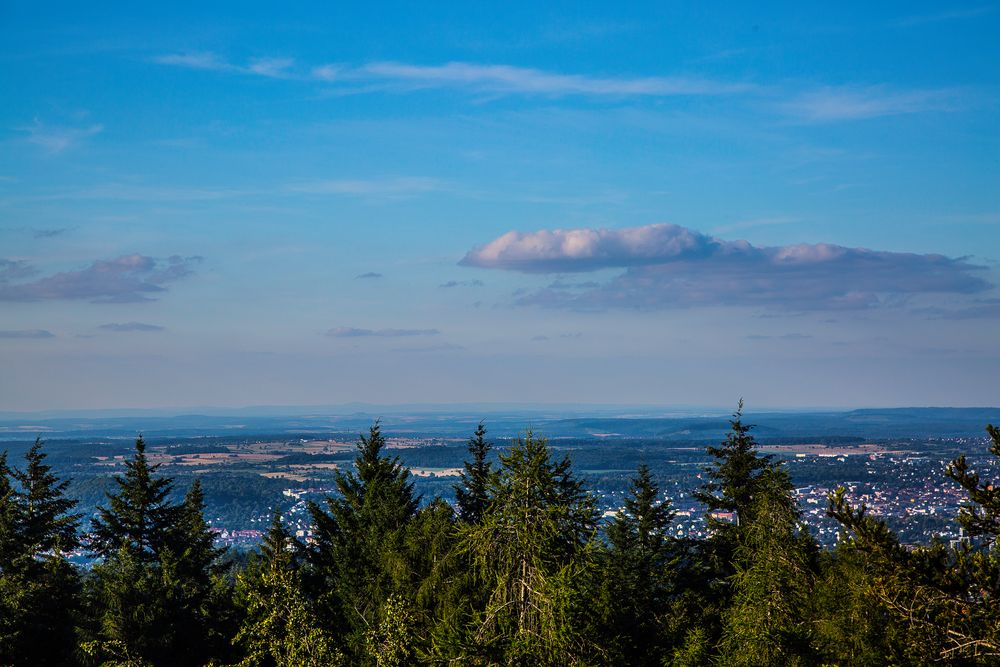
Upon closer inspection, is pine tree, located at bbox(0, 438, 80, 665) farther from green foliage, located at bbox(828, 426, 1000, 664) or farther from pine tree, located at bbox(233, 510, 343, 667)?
green foliage, located at bbox(828, 426, 1000, 664)

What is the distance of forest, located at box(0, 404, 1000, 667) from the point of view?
1773 cm

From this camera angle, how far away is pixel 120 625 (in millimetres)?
33594

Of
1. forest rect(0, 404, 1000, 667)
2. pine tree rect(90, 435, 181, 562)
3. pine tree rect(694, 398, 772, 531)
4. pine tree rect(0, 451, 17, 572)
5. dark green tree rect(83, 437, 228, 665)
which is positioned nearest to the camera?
forest rect(0, 404, 1000, 667)

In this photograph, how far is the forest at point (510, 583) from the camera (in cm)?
1773

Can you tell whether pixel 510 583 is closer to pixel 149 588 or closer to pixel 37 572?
pixel 149 588

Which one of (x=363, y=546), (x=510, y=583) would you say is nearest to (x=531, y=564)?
(x=510, y=583)

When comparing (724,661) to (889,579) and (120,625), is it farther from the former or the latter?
(120,625)

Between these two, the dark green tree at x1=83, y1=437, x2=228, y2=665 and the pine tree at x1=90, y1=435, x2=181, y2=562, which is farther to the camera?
the pine tree at x1=90, y1=435, x2=181, y2=562

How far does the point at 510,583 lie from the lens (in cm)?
1752

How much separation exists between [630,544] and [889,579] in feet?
92.1

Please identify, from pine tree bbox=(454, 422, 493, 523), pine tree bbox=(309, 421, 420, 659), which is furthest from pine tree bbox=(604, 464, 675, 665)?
pine tree bbox=(309, 421, 420, 659)

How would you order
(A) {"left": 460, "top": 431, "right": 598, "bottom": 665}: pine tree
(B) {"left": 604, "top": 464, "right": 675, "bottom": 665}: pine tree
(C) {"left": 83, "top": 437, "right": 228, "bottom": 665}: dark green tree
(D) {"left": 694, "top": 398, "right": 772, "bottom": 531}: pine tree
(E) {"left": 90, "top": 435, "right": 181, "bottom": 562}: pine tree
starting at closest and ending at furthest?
(A) {"left": 460, "top": 431, "right": 598, "bottom": 665}: pine tree < (B) {"left": 604, "top": 464, "right": 675, "bottom": 665}: pine tree < (C) {"left": 83, "top": 437, "right": 228, "bottom": 665}: dark green tree < (D) {"left": 694, "top": 398, "right": 772, "bottom": 531}: pine tree < (E) {"left": 90, "top": 435, "right": 181, "bottom": 562}: pine tree

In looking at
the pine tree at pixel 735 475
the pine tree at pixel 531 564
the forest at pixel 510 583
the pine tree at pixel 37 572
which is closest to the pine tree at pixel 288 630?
the forest at pixel 510 583

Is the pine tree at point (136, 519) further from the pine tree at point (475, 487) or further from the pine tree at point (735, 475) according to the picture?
the pine tree at point (735, 475)
